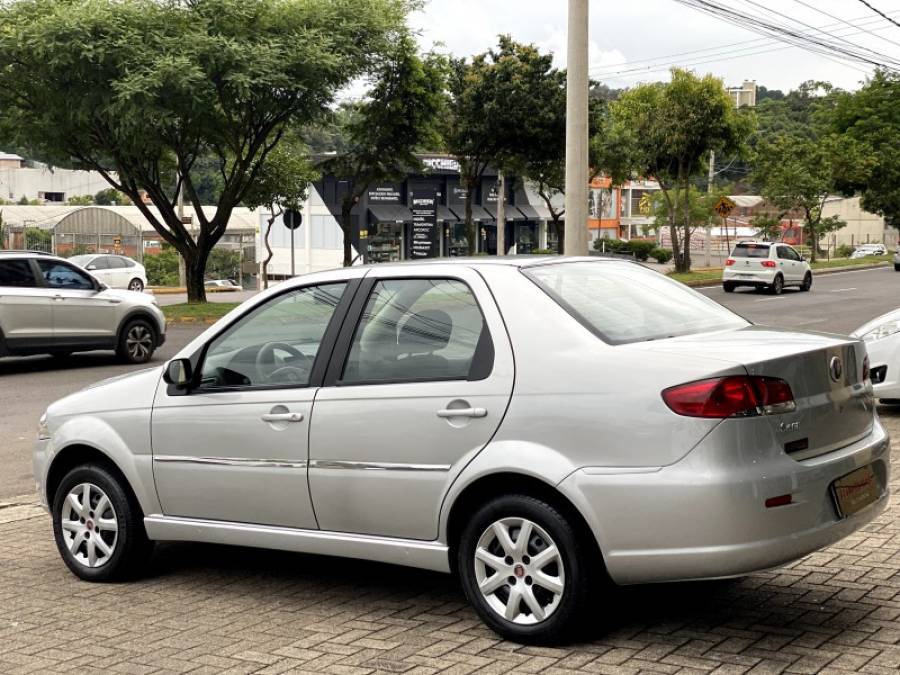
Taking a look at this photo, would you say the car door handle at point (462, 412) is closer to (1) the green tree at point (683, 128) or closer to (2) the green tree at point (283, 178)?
(2) the green tree at point (283, 178)

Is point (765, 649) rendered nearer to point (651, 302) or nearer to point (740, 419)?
point (740, 419)

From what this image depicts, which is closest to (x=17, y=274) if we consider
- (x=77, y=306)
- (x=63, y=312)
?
(x=63, y=312)

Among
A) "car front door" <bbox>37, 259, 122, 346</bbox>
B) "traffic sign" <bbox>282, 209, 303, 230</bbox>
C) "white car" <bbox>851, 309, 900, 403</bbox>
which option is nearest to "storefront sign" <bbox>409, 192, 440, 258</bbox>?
"traffic sign" <bbox>282, 209, 303, 230</bbox>

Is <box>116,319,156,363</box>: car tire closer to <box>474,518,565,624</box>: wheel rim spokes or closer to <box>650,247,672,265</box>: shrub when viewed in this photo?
<box>474,518,565,624</box>: wheel rim spokes

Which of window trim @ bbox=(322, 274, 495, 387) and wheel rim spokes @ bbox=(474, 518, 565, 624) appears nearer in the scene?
wheel rim spokes @ bbox=(474, 518, 565, 624)

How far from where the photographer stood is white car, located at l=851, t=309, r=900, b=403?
11477 millimetres

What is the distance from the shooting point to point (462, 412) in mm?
5191

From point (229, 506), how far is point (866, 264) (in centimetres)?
Result: 5672

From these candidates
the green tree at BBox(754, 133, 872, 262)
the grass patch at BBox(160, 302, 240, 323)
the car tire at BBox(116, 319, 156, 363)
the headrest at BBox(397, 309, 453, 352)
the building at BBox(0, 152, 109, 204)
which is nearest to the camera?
the headrest at BBox(397, 309, 453, 352)

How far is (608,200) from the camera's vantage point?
88.4m

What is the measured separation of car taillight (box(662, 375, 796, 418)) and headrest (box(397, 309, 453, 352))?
1.14 m

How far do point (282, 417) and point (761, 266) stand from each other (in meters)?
31.6

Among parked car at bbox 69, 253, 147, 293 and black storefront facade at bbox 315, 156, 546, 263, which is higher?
black storefront facade at bbox 315, 156, 546, 263

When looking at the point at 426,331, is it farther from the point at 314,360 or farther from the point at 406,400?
the point at 314,360
